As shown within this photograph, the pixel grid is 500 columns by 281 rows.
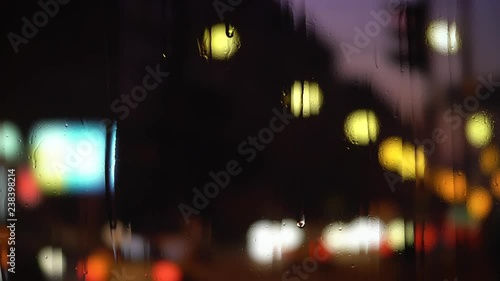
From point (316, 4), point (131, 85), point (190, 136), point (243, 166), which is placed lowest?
point (243, 166)

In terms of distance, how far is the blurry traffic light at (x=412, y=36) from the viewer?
1831 mm

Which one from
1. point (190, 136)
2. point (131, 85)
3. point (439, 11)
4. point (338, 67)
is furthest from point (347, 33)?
point (131, 85)

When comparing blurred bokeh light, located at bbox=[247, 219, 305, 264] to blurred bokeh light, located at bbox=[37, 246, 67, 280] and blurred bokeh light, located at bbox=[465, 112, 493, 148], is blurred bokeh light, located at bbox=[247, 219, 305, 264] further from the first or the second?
blurred bokeh light, located at bbox=[465, 112, 493, 148]

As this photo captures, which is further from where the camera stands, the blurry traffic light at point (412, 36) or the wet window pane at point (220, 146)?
the blurry traffic light at point (412, 36)

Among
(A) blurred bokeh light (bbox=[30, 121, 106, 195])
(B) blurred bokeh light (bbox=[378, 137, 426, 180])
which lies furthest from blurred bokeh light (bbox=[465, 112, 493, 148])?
(A) blurred bokeh light (bbox=[30, 121, 106, 195])

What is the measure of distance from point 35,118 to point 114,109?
298mm

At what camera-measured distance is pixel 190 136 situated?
68.8 inches

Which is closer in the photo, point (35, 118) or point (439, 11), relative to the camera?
point (35, 118)

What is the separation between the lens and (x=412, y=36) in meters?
1.84

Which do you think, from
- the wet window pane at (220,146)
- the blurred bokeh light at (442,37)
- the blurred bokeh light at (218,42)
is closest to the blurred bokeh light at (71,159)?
the wet window pane at (220,146)

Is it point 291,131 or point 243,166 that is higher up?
point 291,131

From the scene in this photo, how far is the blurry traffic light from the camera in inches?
72.1

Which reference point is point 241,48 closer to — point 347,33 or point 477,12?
point 347,33

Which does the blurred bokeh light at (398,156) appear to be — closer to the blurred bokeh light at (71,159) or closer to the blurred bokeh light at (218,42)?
the blurred bokeh light at (218,42)
